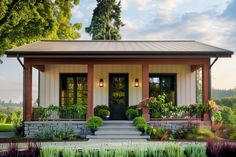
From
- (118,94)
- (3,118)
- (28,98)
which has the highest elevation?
(118,94)

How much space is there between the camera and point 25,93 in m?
16.8

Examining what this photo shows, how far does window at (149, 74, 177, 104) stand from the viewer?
19.8 meters

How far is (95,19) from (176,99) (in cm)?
1833

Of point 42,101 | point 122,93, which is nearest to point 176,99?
point 122,93

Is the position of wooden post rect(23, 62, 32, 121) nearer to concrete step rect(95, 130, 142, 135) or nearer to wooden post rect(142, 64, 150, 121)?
concrete step rect(95, 130, 142, 135)

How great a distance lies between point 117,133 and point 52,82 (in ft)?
17.8

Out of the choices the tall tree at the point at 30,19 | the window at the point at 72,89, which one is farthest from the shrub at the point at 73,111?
the tall tree at the point at 30,19

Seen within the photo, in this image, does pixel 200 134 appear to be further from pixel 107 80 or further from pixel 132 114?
pixel 107 80

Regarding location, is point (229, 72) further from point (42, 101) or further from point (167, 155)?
point (167, 155)

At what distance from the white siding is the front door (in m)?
0.21

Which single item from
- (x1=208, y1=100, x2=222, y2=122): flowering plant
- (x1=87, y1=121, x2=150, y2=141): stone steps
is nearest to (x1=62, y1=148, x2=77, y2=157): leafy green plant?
(x1=87, y1=121, x2=150, y2=141): stone steps

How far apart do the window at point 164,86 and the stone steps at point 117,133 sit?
3.50 metres

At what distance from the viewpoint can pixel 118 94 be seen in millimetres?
19688

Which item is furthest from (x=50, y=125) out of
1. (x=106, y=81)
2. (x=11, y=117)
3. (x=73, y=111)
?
(x=11, y=117)
